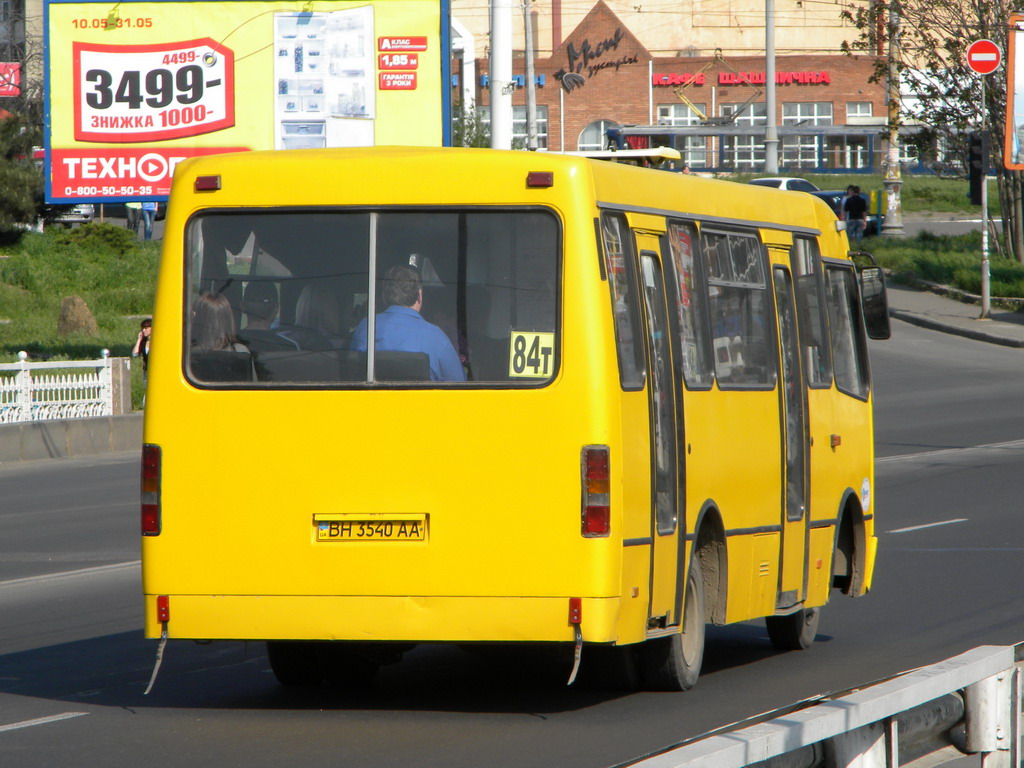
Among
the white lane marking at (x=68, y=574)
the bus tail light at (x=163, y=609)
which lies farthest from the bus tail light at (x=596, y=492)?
the white lane marking at (x=68, y=574)

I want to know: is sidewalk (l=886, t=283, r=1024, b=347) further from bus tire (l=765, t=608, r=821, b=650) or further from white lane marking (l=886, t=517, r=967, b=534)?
bus tire (l=765, t=608, r=821, b=650)

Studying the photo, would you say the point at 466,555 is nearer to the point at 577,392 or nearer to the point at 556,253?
the point at 577,392

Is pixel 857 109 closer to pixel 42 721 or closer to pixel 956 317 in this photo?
pixel 956 317

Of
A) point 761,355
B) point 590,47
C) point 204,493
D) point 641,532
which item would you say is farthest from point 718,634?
point 590,47

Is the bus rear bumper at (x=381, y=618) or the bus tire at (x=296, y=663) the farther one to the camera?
the bus tire at (x=296, y=663)

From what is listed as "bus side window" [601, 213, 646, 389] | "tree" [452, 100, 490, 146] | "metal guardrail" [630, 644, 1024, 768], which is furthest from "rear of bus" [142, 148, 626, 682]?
"tree" [452, 100, 490, 146]

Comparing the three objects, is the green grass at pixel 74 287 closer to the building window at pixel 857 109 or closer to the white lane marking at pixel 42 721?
the white lane marking at pixel 42 721

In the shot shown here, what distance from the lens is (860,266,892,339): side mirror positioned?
34.0 ft

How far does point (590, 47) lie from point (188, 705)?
85.8 meters

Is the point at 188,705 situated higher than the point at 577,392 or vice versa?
the point at 577,392

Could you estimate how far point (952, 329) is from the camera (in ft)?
115

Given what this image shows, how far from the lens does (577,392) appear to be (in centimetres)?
697

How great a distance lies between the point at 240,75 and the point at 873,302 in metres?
20.1

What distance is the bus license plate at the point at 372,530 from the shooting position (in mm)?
7094
